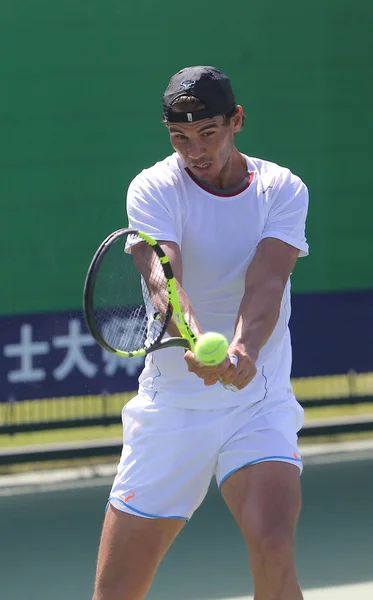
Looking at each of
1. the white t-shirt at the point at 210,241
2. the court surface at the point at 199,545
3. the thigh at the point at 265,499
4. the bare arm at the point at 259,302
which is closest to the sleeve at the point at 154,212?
the white t-shirt at the point at 210,241

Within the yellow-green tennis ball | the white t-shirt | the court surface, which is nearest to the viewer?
the yellow-green tennis ball

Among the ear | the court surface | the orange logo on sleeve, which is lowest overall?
the court surface

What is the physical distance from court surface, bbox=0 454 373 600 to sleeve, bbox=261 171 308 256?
1.56 metres

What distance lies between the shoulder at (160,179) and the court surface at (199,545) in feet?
5.59

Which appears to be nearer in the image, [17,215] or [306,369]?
[17,215]

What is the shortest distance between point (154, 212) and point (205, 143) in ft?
0.69

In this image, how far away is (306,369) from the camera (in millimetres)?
5582

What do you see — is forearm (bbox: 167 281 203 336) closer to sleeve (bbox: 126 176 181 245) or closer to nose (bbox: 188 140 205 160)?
sleeve (bbox: 126 176 181 245)

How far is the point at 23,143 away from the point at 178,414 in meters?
2.40

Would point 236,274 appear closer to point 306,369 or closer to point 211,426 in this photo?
point 211,426

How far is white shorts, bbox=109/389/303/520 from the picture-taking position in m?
2.89

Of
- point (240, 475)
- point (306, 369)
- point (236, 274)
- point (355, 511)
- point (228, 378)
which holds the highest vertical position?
point (236, 274)

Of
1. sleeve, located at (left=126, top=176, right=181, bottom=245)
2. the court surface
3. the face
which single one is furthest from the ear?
the court surface

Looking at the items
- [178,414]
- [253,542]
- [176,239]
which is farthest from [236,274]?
[253,542]
